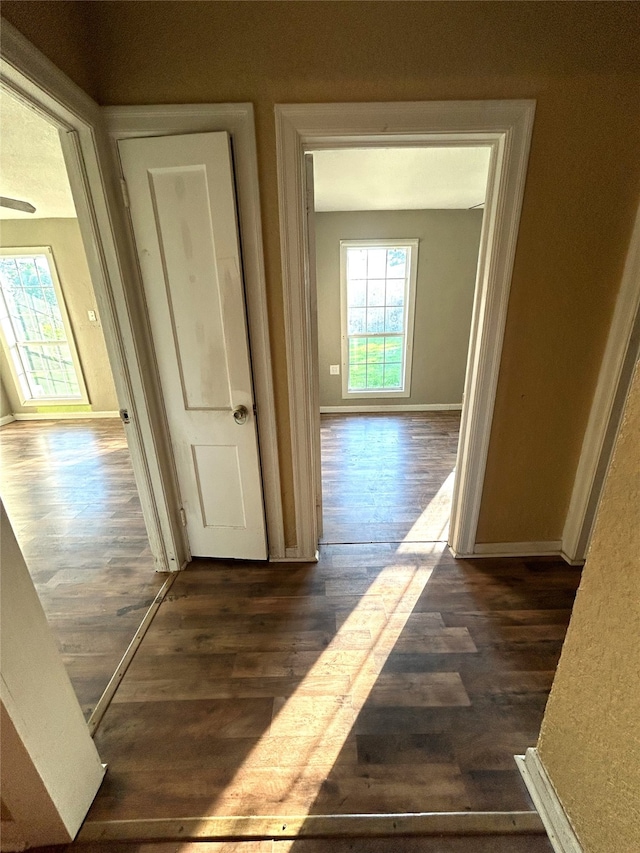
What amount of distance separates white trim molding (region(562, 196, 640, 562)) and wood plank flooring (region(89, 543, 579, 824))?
275 mm

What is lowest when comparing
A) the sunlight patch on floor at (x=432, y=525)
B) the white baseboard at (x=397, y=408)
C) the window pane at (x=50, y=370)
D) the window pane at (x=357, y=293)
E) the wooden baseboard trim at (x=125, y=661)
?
the wooden baseboard trim at (x=125, y=661)

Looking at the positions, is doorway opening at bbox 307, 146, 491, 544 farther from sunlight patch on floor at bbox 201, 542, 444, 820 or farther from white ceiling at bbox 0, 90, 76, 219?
white ceiling at bbox 0, 90, 76, 219

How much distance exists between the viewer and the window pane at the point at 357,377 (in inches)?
199

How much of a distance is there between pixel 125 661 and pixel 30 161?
11.5 feet

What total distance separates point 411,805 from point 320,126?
249 centimetres

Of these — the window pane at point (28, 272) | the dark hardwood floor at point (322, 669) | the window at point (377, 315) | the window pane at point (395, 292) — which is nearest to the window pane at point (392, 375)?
the window at point (377, 315)

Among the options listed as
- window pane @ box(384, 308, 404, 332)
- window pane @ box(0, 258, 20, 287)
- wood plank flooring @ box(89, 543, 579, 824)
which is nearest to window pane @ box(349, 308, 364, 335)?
window pane @ box(384, 308, 404, 332)

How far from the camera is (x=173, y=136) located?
1417 mm

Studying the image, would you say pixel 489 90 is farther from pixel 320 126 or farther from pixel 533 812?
pixel 533 812

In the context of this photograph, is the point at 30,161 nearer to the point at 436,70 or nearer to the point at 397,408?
the point at 436,70

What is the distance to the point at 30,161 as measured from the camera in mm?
A: 2578

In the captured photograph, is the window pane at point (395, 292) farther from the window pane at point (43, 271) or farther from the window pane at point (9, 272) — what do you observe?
the window pane at point (9, 272)

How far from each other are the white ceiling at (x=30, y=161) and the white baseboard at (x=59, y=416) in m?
2.58

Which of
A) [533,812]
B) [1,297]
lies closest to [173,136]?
[533,812]
